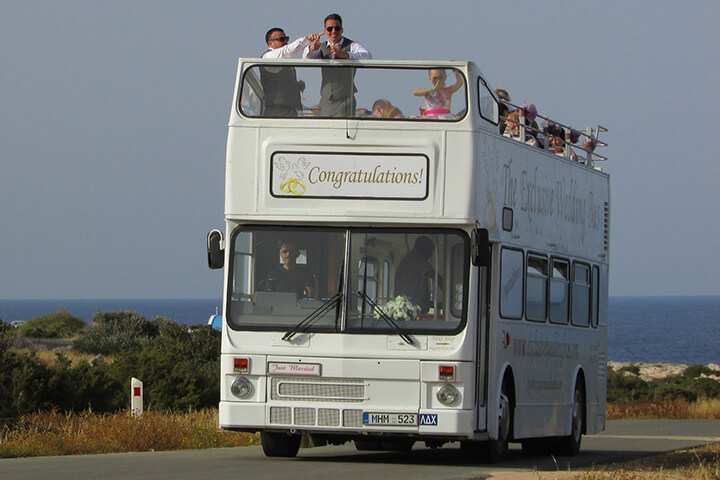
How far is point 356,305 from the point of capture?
13562mm

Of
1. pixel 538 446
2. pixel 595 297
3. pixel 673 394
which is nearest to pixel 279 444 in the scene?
pixel 538 446

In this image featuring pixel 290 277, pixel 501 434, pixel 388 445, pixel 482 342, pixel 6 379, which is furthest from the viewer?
pixel 6 379

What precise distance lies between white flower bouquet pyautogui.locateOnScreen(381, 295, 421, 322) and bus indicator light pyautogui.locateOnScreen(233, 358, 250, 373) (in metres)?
1.48

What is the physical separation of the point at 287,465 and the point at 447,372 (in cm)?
197

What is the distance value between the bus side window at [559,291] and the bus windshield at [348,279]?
3.69 m

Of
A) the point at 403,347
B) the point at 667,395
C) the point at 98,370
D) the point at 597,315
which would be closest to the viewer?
the point at 403,347

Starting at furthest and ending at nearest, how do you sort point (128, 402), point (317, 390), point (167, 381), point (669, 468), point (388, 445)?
1. point (167, 381)
2. point (128, 402)
3. point (388, 445)
4. point (669, 468)
5. point (317, 390)

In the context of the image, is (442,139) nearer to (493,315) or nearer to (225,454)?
(493,315)

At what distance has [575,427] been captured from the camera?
18438 mm

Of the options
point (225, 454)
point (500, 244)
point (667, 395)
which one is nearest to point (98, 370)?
point (225, 454)

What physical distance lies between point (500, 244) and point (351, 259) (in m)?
2.02

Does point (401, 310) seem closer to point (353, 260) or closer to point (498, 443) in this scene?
point (353, 260)

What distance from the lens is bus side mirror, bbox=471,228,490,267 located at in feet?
44.2

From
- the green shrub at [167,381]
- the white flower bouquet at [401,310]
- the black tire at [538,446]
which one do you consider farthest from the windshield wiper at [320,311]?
the green shrub at [167,381]
